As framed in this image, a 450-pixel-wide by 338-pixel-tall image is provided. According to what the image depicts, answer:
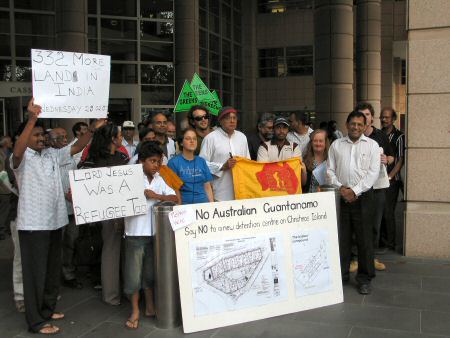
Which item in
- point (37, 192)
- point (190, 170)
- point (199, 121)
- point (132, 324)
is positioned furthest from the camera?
point (199, 121)

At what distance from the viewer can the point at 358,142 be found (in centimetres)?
613

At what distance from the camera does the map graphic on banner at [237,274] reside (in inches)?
193

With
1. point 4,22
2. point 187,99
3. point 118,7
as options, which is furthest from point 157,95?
point 187,99

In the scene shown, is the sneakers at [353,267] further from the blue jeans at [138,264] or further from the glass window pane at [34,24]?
the glass window pane at [34,24]

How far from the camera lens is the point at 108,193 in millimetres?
5008

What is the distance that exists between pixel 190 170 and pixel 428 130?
387 cm

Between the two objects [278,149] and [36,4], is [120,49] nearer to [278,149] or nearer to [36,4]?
[36,4]

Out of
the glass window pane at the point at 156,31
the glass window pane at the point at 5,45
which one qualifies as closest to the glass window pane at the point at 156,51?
the glass window pane at the point at 156,31

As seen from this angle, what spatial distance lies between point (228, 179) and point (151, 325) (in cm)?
206

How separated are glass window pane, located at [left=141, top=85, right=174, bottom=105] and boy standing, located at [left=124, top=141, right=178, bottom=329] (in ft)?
60.6

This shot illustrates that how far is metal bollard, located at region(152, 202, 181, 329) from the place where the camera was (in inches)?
195

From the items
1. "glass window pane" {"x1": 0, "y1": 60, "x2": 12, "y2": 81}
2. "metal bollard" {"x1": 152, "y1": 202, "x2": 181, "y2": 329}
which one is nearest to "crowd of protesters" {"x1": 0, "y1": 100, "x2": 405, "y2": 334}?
"metal bollard" {"x1": 152, "y1": 202, "x2": 181, "y2": 329}

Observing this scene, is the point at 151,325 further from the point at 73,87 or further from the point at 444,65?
the point at 444,65

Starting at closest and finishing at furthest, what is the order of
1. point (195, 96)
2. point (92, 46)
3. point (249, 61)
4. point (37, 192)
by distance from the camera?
point (37, 192)
point (195, 96)
point (92, 46)
point (249, 61)
